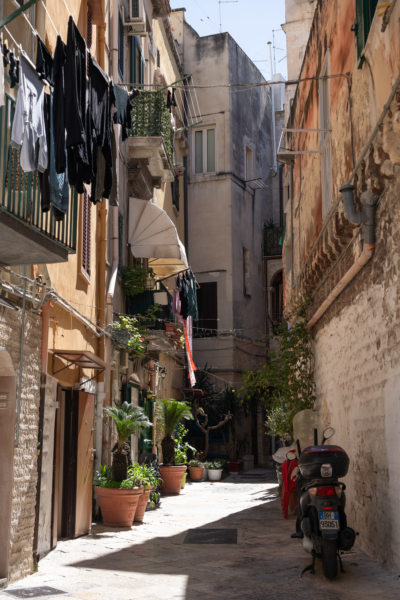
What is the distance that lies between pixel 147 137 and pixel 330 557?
38.2 feet

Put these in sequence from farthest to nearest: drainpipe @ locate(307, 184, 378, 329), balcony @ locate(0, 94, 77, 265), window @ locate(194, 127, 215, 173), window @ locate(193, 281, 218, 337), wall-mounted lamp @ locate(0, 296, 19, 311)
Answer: window @ locate(194, 127, 215, 173) → window @ locate(193, 281, 218, 337) → drainpipe @ locate(307, 184, 378, 329) → wall-mounted lamp @ locate(0, 296, 19, 311) → balcony @ locate(0, 94, 77, 265)

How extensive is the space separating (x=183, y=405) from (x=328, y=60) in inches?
395

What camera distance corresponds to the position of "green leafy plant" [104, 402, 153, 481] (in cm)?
1191

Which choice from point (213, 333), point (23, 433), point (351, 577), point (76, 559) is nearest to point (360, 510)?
point (351, 577)

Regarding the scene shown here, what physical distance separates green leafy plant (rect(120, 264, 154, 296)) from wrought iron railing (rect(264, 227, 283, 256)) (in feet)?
49.1

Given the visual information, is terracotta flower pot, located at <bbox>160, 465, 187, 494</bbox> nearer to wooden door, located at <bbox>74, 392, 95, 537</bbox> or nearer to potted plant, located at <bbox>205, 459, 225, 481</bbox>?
potted plant, located at <bbox>205, 459, 225, 481</bbox>

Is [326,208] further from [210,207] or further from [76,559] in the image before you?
[210,207]

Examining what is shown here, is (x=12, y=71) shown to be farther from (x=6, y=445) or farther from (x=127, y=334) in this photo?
(x=127, y=334)

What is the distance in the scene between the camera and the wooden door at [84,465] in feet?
35.3

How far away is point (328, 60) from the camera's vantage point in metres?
12.0

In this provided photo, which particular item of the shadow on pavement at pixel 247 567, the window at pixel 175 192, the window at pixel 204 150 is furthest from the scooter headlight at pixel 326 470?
the window at pixel 204 150

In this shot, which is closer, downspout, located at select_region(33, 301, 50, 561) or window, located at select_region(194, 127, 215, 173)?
downspout, located at select_region(33, 301, 50, 561)

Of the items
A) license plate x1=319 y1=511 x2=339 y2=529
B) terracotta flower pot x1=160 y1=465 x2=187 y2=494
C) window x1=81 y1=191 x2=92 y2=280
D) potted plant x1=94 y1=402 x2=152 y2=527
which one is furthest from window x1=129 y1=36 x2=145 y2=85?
license plate x1=319 y1=511 x2=339 y2=529

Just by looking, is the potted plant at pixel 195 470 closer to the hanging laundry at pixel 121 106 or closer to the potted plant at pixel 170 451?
the potted plant at pixel 170 451
